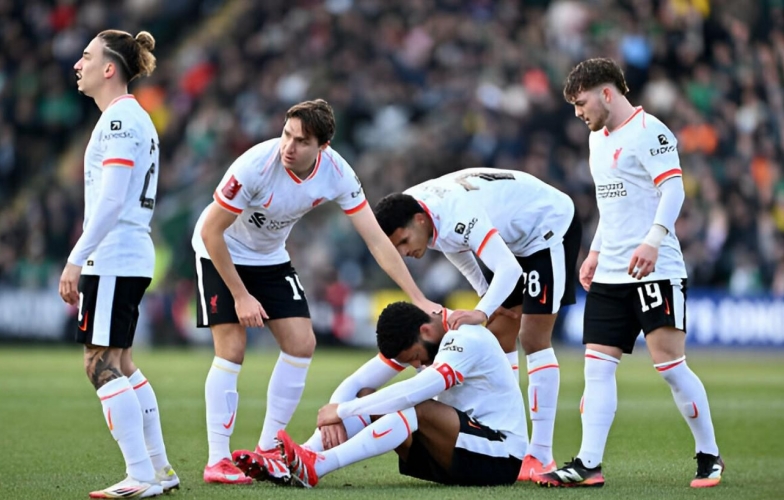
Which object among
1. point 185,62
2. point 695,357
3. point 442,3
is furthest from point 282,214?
point 185,62

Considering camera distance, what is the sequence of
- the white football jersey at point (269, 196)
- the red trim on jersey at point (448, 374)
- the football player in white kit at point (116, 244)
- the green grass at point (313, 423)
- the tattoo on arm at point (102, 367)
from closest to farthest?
the football player in white kit at point (116, 244) < the tattoo on arm at point (102, 367) < the red trim on jersey at point (448, 374) < the green grass at point (313, 423) < the white football jersey at point (269, 196)

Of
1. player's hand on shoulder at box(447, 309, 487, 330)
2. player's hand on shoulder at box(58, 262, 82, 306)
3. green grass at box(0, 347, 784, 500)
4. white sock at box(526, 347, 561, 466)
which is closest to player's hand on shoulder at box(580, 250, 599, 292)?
white sock at box(526, 347, 561, 466)

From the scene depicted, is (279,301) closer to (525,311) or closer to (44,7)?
(525,311)

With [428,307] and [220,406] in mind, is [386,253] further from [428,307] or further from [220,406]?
[220,406]

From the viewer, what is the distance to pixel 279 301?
7605 mm

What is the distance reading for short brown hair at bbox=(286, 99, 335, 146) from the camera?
6.74 m

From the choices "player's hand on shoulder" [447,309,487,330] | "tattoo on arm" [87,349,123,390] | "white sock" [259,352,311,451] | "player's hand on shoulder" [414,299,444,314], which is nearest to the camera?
"tattoo on arm" [87,349,123,390]

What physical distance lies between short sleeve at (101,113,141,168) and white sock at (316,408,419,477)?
1820 mm

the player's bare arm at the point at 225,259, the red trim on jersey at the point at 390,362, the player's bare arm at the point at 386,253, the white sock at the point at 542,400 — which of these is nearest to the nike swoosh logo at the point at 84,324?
the player's bare arm at the point at 225,259

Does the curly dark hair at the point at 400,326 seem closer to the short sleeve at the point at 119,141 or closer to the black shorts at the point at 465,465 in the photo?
the black shorts at the point at 465,465

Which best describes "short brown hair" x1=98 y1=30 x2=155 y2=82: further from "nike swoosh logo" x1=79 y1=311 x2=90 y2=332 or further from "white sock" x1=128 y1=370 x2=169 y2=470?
"white sock" x1=128 y1=370 x2=169 y2=470

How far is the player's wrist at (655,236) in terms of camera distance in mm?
6750

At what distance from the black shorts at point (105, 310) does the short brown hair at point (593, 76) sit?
106 inches

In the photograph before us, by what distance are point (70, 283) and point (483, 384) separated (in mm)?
2298
